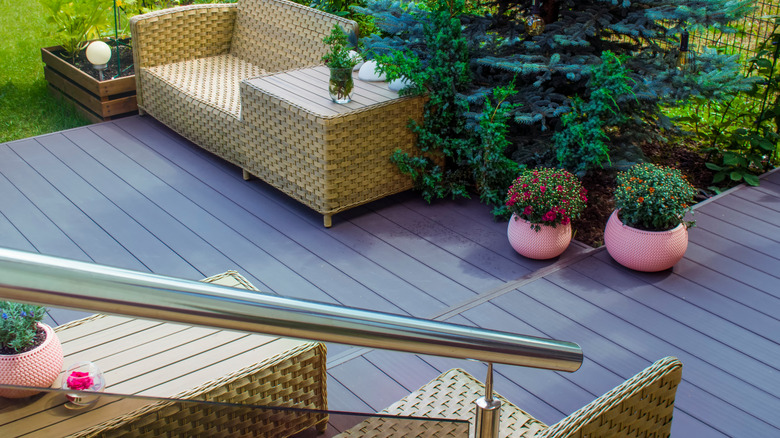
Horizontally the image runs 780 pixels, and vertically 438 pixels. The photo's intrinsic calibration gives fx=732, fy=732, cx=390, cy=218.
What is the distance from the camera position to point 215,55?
202 inches

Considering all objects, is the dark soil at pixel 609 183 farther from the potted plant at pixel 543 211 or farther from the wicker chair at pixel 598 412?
the wicker chair at pixel 598 412

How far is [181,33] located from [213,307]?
451cm

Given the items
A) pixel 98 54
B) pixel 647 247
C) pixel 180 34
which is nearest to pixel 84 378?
pixel 647 247

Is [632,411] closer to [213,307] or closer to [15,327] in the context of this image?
[213,307]

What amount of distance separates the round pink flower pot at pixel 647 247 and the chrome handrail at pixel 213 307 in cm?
244

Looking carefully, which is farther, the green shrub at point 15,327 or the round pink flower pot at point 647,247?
the round pink flower pot at point 647,247

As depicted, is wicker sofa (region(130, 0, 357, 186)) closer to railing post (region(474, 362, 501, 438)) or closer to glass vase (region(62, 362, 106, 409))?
glass vase (region(62, 362, 106, 409))

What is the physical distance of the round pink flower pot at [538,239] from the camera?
3.35m

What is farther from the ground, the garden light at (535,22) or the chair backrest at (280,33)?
the garden light at (535,22)

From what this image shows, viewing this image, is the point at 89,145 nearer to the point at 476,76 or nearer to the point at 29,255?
the point at 476,76

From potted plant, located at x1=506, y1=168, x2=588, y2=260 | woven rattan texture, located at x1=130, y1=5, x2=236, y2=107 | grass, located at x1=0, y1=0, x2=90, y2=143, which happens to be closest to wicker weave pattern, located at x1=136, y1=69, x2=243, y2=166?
woven rattan texture, located at x1=130, y1=5, x2=236, y2=107

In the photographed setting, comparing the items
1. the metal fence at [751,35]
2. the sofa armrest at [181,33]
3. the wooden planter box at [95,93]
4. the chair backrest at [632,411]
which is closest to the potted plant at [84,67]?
the wooden planter box at [95,93]

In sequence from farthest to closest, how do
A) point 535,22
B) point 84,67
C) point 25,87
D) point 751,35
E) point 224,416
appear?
point 25,87
point 84,67
point 751,35
point 535,22
point 224,416

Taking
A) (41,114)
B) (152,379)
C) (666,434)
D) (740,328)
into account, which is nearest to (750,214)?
(740,328)
